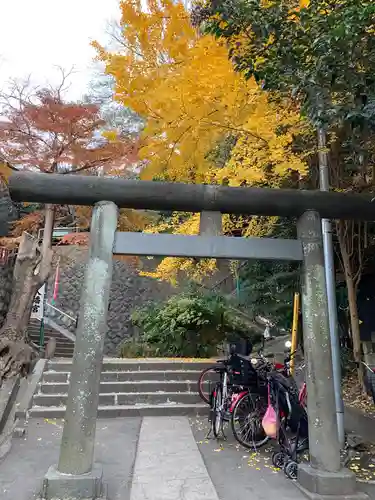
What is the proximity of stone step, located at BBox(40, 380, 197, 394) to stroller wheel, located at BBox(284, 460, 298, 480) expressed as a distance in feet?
12.1

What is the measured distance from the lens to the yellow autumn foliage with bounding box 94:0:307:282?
4832mm

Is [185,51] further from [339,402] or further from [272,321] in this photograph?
[272,321]

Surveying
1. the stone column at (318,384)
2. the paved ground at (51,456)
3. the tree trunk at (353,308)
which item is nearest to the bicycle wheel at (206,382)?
the paved ground at (51,456)

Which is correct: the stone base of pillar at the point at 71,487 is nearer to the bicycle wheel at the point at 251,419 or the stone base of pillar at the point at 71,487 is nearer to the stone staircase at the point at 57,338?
the bicycle wheel at the point at 251,419

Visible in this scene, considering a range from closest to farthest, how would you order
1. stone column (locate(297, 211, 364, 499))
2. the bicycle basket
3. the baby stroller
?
stone column (locate(297, 211, 364, 499)) < the baby stroller < the bicycle basket

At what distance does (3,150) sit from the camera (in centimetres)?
809

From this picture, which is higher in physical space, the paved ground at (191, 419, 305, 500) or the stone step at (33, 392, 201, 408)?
the stone step at (33, 392, 201, 408)

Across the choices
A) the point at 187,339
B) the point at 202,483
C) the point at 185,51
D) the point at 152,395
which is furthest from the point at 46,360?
the point at 185,51

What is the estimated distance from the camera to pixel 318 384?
14.4ft

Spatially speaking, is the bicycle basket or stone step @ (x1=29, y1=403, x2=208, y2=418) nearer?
the bicycle basket

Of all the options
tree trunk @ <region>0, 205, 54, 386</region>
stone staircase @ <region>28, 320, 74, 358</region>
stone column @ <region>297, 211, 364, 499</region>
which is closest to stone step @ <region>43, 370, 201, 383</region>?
tree trunk @ <region>0, 205, 54, 386</region>

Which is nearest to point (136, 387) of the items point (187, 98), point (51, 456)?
point (51, 456)

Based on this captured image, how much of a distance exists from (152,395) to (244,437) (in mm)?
2639

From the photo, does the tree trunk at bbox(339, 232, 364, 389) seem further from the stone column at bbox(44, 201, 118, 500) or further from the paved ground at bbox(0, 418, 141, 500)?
the stone column at bbox(44, 201, 118, 500)
